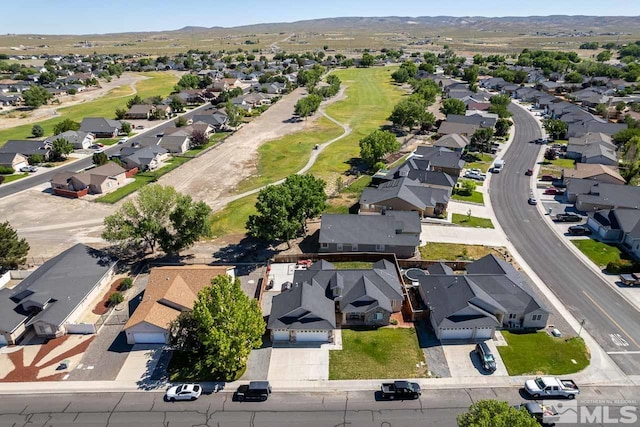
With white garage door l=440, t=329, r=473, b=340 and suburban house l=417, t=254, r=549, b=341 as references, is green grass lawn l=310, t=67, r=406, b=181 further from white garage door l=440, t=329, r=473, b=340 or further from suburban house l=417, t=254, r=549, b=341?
white garage door l=440, t=329, r=473, b=340

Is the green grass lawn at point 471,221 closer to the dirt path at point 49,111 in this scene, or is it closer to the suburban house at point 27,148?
the suburban house at point 27,148

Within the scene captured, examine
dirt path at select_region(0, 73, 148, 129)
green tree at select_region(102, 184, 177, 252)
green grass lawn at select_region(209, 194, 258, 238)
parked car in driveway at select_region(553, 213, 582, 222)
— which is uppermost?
green tree at select_region(102, 184, 177, 252)

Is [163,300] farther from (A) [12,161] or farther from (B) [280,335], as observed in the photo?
(A) [12,161]

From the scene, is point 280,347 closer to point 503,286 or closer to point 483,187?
point 503,286

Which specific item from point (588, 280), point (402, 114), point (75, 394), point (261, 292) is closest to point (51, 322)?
point (75, 394)

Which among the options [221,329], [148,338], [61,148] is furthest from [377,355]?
[61,148]

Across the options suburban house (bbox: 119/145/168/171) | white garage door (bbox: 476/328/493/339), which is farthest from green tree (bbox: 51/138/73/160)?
white garage door (bbox: 476/328/493/339)
